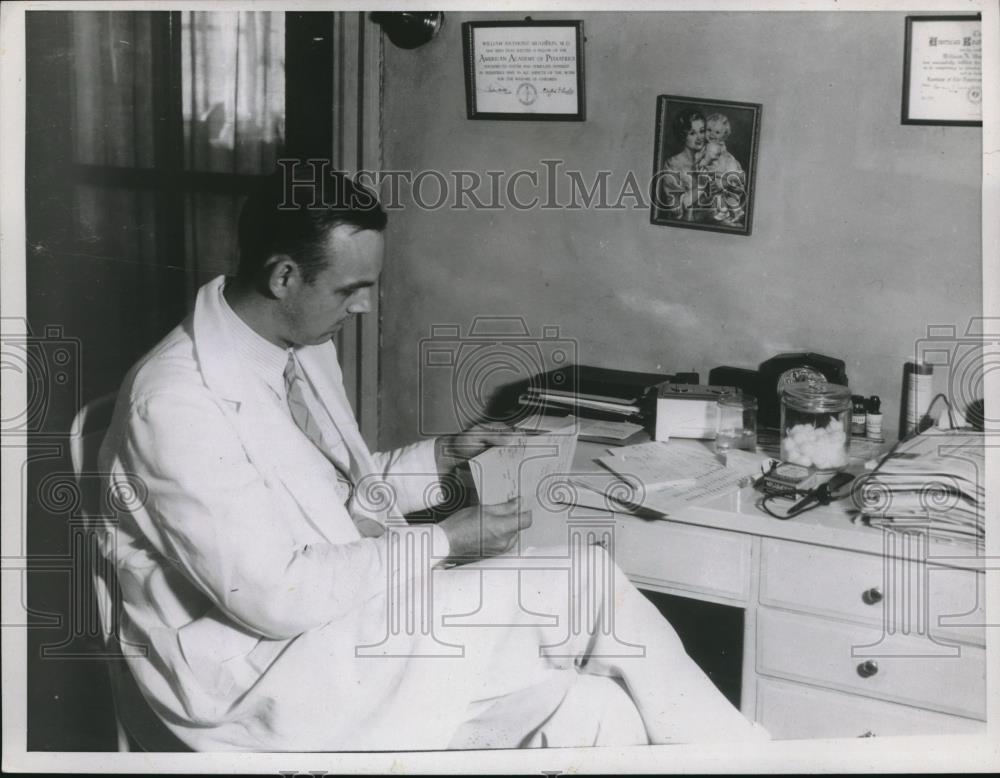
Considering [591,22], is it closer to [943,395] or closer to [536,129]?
[536,129]

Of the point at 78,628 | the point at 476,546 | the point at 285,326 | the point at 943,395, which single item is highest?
the point at 285,326

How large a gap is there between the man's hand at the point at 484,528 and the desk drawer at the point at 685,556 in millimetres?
208

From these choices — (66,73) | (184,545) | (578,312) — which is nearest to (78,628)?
(184,545)

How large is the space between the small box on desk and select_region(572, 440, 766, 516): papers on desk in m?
0.06

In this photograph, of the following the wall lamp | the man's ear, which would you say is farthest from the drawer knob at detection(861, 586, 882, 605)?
the wall lamp

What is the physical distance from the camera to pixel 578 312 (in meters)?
2.31

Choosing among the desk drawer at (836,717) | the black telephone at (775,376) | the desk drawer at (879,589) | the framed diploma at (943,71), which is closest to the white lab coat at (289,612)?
the desk drawer at (836,717)

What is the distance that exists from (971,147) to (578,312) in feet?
3.11

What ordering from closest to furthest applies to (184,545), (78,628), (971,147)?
(184,545) → (78,628) → (971,147)

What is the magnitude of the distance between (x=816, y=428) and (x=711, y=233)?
0.57 metres

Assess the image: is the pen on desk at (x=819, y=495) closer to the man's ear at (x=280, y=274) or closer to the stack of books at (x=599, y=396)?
the stack of books at (x=599, y=396)

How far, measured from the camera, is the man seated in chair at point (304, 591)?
143 cm

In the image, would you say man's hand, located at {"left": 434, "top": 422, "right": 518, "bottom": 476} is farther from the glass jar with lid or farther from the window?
the window

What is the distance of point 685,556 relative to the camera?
1.71 meters
